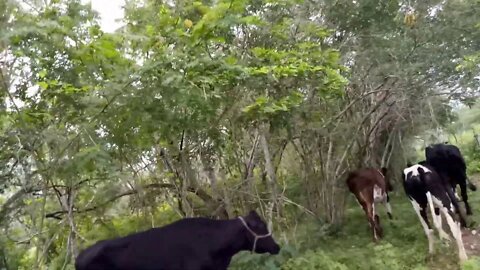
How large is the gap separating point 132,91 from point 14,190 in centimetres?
227

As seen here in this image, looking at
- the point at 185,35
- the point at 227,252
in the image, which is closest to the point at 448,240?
the point at 227,252

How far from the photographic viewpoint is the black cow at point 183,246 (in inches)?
184

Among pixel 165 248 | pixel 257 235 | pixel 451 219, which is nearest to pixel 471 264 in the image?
pixel 451 219

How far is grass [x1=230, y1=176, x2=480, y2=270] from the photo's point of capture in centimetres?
694

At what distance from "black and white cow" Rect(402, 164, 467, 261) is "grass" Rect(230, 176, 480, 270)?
277 millimetres

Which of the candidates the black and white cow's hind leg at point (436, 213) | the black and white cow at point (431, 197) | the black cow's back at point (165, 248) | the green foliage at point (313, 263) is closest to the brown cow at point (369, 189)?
the black and white cow at point (431, 197)

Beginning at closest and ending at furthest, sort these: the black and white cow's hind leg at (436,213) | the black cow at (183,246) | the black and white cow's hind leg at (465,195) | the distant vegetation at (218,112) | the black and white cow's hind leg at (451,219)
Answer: the black cow at (183,246) < the distant vegetation at (218,112) < the black and white cow's hind leg at (451,219) < the black and white cow's hind leg at (436,213) < the black and white cow's hind leg at (465,195)

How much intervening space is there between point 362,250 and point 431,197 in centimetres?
139

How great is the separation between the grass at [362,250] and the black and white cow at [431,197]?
28 centimetres

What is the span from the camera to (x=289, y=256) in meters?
7.23

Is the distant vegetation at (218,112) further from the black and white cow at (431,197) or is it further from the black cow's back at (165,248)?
the black cow's back at (165,248)

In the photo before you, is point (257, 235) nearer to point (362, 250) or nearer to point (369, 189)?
point (362, 250)

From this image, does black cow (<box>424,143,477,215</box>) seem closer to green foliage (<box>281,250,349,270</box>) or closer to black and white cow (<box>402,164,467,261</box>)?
black and white cow (<box>402,164,467,261</box>)

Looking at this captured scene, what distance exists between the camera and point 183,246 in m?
4.99
